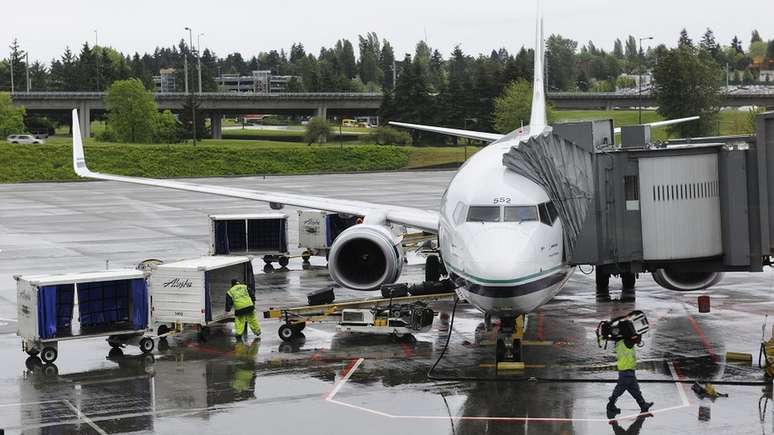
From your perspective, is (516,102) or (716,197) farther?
(516,102)

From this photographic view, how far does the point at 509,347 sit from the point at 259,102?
129 meters

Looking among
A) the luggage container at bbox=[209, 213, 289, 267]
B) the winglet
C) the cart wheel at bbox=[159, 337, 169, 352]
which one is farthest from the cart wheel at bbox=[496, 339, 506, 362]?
the winglet

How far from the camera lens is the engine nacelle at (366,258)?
27.2m

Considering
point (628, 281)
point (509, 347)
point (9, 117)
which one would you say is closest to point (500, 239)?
point (509, 347)

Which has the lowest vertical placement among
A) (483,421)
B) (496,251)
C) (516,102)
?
(483,421)

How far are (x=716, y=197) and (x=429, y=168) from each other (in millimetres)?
84139

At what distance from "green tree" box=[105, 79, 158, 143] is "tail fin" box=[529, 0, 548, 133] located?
317ft

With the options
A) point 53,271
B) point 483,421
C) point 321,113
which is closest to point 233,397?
point 483,421

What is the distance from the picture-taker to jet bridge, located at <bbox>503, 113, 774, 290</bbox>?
883 inches

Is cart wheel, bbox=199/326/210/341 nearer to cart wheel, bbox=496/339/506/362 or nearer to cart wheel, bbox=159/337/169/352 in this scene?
cart wheel, bbox=159/337/169/352

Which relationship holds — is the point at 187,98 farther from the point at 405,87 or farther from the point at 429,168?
the point at 429,168

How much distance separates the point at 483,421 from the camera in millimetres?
17734

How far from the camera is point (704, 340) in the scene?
2436 centimetres

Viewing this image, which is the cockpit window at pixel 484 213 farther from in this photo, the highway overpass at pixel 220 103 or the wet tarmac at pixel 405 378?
the highway overpass at pixel 220 103
